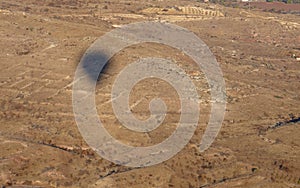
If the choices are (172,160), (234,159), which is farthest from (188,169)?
(234,159)

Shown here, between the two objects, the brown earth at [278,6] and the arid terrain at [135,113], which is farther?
the brown earth at [278,6]

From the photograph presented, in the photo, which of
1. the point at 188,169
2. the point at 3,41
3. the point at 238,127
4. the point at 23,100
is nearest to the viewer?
the point at 188,169

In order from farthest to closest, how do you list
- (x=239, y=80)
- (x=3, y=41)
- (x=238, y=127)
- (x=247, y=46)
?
(x=247, y=46) < (x=3, y=41) < (x=239, y=80) < (x=238, y=127)

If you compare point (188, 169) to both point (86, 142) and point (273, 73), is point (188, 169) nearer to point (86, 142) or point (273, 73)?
point (86, 142)

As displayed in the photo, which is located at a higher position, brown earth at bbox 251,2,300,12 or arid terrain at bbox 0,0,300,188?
arid terrain at bbox 0,0,300,188

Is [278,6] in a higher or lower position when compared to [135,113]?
lower

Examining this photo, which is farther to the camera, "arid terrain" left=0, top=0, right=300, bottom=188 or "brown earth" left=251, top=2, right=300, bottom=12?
"brown earth" left=251, top=2, right=300, bottom=12

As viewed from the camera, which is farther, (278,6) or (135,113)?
(278,6)

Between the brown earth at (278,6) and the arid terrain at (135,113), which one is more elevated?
the arid terrain at (135,113)
